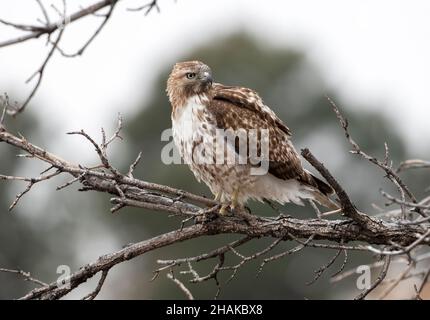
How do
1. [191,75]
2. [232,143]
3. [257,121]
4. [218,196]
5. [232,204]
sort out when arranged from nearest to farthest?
[232,204] → [232,143] → [218,196] → [257,121] → [191,75]

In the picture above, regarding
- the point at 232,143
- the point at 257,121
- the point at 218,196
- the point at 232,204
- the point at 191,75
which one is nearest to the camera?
the point at 232,204

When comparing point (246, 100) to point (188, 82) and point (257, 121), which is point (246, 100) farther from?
point (188, 82)

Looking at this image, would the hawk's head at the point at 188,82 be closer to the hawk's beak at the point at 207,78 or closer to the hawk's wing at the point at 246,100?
the hawk's beak at the point at 207,78

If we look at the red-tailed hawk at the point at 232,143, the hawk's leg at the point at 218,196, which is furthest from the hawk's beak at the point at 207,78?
the hawk's leg at the point at 218,196

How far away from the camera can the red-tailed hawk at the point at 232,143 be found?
7.28m

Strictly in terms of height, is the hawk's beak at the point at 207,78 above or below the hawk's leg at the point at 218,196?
above

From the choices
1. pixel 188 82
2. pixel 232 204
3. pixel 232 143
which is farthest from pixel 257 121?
pixel 232 204

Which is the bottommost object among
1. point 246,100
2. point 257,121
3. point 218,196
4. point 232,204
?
point 232,204

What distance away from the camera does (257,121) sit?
Result: 7.65 m

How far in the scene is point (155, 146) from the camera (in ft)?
110

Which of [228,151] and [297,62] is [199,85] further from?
[297,62]

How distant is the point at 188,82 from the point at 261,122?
2.09 ft

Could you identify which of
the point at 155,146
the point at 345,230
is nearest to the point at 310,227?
the point at 345,230
